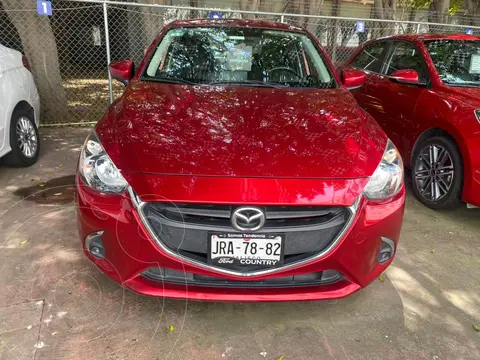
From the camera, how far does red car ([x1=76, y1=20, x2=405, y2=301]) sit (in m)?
1.94

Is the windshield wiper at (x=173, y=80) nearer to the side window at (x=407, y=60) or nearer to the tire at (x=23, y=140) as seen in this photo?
the tire at (x=23, y=140)

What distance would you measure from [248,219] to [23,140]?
11.7ft

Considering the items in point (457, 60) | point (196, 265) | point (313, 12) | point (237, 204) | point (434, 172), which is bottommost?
point (434, 172)

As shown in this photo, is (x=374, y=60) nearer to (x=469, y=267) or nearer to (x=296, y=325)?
(x=469, y=267)

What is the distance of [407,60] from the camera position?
15.0ft

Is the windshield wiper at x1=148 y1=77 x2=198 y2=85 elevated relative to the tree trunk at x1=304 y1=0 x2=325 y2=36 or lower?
lower

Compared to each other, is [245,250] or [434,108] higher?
[434,108]

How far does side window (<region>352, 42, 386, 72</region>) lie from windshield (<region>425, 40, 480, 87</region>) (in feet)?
2.38

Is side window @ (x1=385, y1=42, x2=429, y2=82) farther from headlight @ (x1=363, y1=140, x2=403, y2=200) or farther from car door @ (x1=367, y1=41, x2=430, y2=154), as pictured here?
headlight @ (x1=363, y1=140, x2=403, y2=200)

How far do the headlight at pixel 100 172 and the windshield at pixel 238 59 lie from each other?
3.53ft

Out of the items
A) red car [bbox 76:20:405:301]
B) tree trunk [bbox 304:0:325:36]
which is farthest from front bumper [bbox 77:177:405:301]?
tree trunk [bbox 304:0:325:36]

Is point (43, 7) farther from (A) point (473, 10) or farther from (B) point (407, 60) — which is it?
(A) point (473, 10)

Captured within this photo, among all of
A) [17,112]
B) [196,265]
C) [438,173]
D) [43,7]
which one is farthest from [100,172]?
[43,7]

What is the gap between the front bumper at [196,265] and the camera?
1.98 m
